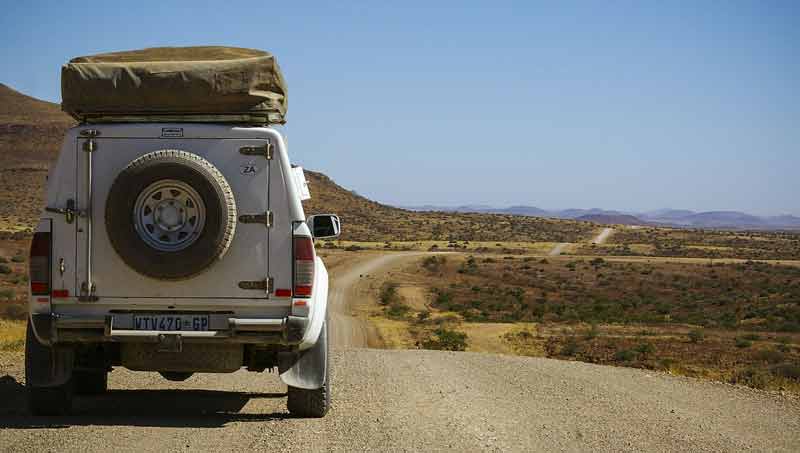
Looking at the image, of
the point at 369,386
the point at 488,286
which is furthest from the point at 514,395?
the point at 488,286

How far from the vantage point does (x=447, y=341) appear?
73.5ft

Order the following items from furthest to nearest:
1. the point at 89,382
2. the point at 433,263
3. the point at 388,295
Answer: the point at 433,263, the point at 388,295, the point at 89,382

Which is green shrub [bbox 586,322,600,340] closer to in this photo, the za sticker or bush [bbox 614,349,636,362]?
bush [bbox 614,349,636,362]

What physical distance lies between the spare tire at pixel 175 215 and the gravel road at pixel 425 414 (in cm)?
134

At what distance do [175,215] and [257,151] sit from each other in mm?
790

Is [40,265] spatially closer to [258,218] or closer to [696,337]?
[258,218]

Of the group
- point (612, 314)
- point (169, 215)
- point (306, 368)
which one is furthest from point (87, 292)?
point (612, 314)

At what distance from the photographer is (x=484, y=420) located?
316 inches

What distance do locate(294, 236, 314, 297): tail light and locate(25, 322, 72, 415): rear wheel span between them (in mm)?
2176

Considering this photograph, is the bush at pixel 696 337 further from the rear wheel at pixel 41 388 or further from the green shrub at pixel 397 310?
the rear wheel at pixel 41 388

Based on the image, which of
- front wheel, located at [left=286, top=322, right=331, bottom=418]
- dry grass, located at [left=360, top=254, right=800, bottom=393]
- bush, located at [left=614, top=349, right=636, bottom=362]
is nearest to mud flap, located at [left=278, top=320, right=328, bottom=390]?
front wheel, located at [left=286, top=322, right=331, bottom=418]

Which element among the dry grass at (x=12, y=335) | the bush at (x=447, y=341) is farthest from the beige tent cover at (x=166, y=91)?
the bush at (x=447, y=341)

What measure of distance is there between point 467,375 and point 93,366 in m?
5.24

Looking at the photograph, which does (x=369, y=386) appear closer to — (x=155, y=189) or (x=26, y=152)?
(x=155, y=189)
